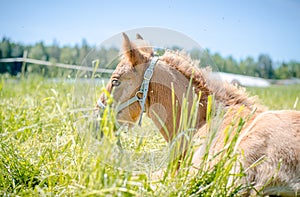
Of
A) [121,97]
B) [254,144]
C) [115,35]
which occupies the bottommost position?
[254,144]

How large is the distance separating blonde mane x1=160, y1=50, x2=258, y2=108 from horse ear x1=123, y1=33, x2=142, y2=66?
280 millimetres

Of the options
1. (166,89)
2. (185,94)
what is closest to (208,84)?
(185,94)

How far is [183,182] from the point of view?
7.61 ft

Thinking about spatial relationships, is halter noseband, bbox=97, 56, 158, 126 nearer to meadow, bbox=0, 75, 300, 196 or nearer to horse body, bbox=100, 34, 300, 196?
Answer: horse body, bbox=100, 34, 300, 196

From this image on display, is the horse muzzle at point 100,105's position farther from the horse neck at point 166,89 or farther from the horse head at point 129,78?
the horse neck at point 166,89

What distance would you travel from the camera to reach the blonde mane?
3.53m

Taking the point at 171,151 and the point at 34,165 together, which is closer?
the point at 171,151

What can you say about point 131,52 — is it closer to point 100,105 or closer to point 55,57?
point 100,105

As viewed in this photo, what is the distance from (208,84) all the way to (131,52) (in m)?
0.89

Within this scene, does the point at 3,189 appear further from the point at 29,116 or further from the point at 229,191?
the point at 29,116

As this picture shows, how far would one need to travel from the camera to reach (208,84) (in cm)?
355

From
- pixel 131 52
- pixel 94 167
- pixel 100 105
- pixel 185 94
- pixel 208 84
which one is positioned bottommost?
pixel 94 167

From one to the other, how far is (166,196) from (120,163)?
1.24 ft

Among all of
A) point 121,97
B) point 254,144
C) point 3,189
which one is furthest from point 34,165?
point 254,144
